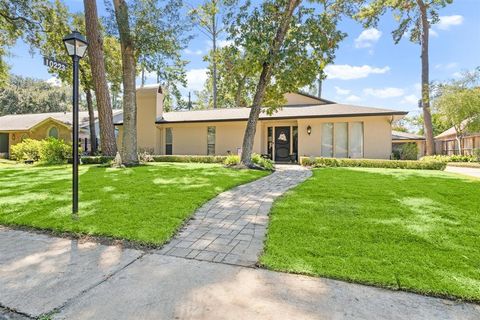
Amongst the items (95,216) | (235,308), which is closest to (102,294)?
(235,308)

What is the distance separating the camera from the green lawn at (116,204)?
432 centimetres

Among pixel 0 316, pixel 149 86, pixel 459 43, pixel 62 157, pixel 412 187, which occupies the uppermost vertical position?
pixel 459 43

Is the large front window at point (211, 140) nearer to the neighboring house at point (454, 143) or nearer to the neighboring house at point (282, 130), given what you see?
the neighboring house at point (282, 130)

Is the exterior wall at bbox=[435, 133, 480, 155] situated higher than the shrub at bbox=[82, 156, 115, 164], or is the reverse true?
the exterior wall at bbox=[435, 133, 480, 155]

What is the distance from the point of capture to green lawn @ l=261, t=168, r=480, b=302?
2797 millimetres

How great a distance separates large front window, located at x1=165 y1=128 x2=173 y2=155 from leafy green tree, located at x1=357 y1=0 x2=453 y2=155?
16214mm

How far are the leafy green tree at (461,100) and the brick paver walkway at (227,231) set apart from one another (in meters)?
20.6

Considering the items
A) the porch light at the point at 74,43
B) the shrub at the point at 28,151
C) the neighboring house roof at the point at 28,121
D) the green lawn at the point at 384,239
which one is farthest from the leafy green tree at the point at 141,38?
the neighboring house roof at the point at 28,121

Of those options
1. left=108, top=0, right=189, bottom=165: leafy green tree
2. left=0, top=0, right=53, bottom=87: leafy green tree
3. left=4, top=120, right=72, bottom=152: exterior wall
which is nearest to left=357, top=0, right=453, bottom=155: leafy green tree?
left=108, top=0, right=189, bottom=165: leafy green tree

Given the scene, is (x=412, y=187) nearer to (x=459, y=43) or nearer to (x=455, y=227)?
(x=455, y=227)

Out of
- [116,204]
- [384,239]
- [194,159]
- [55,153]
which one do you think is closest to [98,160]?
[55,153]

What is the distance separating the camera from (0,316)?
7.49 feet

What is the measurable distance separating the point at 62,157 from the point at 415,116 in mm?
50196

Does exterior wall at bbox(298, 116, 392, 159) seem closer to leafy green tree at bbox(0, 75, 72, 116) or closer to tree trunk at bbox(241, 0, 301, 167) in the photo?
tree trunk at bbox(241, 0, 301, 167)
